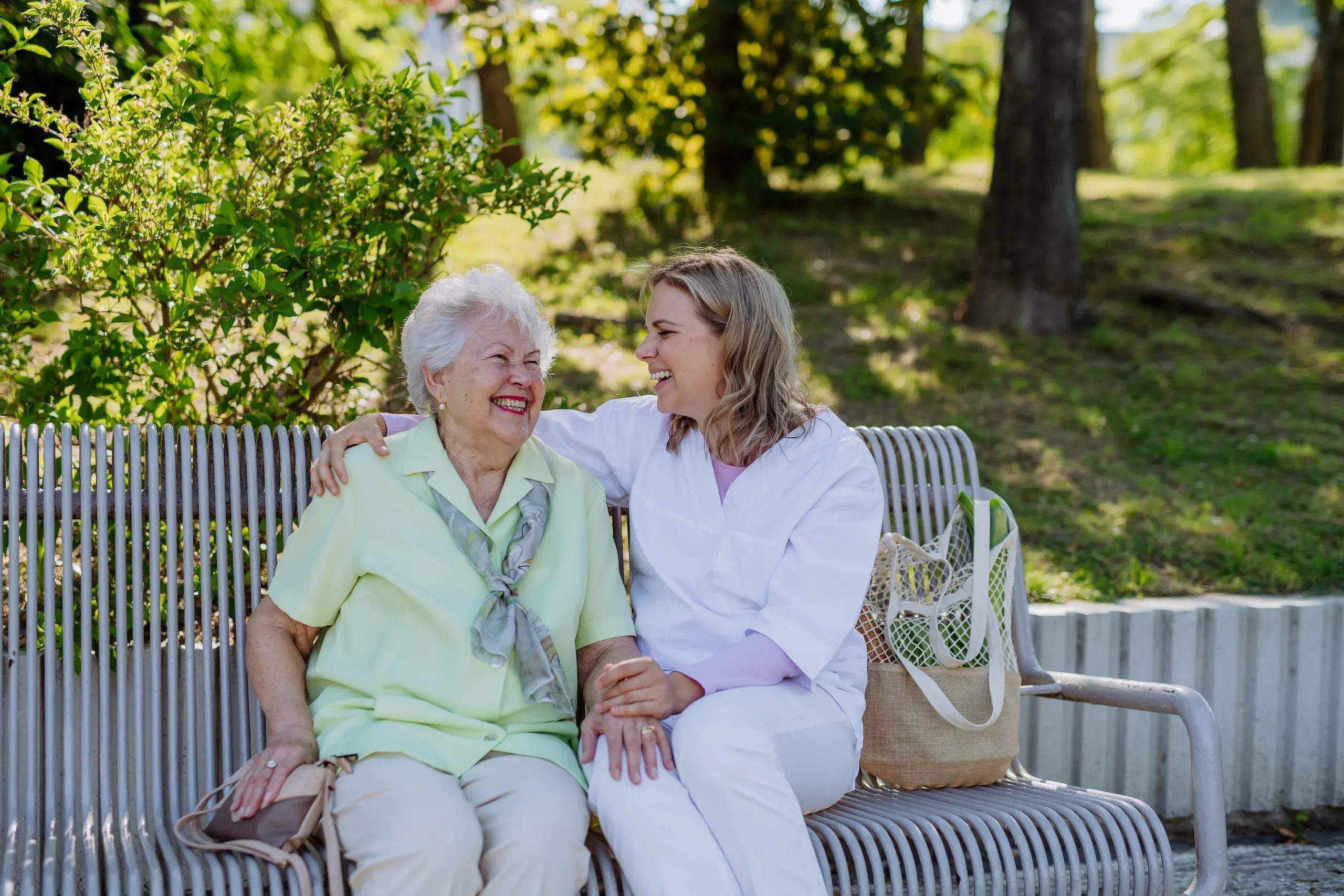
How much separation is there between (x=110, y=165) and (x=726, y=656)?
85.1 inches

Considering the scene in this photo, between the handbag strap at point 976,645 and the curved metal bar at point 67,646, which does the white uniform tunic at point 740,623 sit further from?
the curved metal bar at point 67,646

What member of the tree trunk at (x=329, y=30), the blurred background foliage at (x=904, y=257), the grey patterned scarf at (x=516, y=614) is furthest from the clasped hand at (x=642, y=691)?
the tree trunk at (x=329, y=30)

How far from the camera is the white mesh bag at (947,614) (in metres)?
3.23

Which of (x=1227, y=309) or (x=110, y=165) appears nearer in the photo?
(x=110, y=165)

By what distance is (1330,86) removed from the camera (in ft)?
51.2

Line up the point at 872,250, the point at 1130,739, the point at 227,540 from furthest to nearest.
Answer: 1. the point at 872,250
2. the point at 1130,739
3. the point at 227,540

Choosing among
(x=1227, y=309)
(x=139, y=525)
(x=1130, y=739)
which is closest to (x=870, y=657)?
(x=1130, y=739)

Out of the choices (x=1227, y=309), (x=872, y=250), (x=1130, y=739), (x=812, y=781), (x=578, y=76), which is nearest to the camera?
(x=812, y=781)

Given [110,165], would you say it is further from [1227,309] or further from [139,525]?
[1227,309]

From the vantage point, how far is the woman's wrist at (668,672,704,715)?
2.88 meters

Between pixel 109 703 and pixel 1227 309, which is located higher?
pixel 1227 309

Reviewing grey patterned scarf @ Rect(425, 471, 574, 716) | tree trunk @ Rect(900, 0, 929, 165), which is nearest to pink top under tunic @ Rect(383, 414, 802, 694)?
grey patterned scarf @ Rect(425, 471, 574, 716)

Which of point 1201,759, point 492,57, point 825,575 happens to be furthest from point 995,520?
point 492,57

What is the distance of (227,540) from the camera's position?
130 inches
